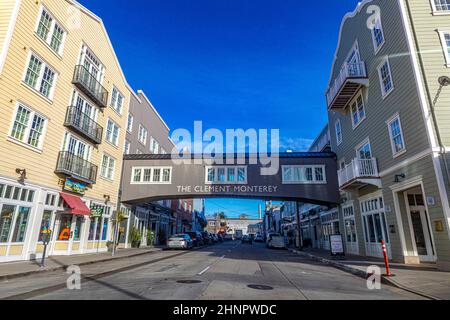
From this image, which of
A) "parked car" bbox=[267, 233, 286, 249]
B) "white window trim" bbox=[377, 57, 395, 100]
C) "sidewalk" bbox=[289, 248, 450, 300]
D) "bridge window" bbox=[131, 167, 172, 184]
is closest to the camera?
"sidewalk" bbox=[289, 248, 450, 300]

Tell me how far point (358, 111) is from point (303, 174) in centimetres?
790

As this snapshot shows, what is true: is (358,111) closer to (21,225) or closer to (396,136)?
(396,136)

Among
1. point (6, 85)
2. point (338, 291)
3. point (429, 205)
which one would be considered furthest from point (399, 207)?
point (6, 85)

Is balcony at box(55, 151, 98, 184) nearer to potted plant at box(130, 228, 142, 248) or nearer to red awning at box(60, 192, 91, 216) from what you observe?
red awning at box(60, 192, 91, 216)

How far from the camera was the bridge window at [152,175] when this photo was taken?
2688 centimetres

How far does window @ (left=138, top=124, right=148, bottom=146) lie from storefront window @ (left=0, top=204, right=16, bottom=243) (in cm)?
1781

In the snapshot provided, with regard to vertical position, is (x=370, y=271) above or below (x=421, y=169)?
below

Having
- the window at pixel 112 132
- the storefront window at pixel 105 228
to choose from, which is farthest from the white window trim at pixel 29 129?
the storefront window at pixel 105 228

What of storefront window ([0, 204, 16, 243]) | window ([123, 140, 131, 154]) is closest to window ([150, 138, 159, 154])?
window ([123, 140, 131, 154])

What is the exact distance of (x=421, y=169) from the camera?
12.4 m

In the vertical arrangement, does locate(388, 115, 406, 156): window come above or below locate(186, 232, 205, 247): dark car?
above

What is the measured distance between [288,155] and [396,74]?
1258 centimetres

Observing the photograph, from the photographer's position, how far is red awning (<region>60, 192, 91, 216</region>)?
17867 millimetres
